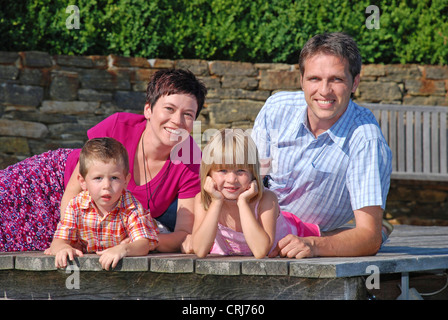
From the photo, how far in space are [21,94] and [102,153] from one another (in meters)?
4.30

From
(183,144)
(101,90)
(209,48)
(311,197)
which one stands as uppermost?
(209,48)

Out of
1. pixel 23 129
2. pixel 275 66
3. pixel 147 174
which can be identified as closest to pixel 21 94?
pixel 23 129

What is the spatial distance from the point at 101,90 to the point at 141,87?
0.44 meters

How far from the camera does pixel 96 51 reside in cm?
802

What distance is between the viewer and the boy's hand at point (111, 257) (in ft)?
11.1

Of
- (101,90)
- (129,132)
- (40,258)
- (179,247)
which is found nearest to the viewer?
(40,258)

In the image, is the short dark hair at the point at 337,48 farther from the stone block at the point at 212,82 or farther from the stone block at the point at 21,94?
the stone block at the point at 21,94

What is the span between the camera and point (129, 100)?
7.96 meters

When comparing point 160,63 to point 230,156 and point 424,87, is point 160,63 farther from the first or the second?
point 230,156

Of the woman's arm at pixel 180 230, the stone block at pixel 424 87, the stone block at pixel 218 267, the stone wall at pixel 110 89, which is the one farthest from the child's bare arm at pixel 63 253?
the stone block at pixel 424 87

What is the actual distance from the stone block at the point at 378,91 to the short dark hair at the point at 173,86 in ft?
15.6

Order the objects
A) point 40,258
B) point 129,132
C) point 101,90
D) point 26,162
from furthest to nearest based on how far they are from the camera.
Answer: point 101,90
point 26,162
point 129,132
point 40,258
